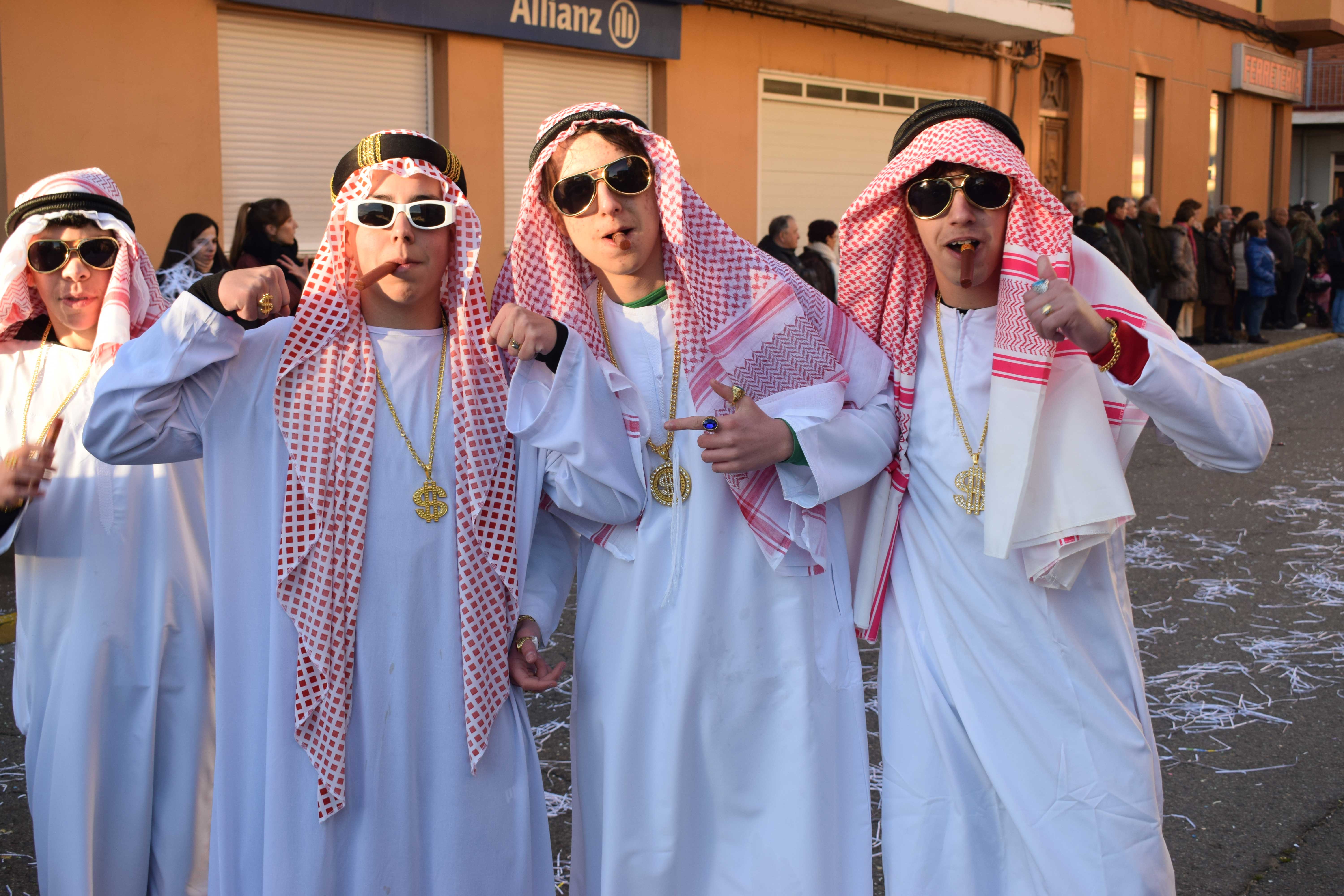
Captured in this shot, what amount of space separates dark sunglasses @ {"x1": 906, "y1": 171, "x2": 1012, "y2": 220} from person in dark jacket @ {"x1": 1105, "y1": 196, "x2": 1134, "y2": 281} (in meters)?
12.9

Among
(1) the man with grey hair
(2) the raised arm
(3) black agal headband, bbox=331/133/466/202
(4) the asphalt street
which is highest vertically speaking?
(1) the man with grey hair

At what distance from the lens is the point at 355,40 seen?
10.5 m

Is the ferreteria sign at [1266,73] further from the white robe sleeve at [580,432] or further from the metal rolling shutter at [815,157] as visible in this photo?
the white robe sleeve at [580,432]

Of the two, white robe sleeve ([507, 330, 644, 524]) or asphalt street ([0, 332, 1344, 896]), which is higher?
white robe sleeve ([507, 330, 644, 524])

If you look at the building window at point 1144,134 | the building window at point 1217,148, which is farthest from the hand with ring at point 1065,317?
the building window at point 1217,148

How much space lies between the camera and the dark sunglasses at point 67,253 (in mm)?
3252

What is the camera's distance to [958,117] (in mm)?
2936

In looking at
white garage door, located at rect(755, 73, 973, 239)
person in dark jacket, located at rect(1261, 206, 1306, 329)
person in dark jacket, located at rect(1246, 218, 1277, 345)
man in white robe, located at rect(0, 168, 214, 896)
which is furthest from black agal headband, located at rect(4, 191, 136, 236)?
person in dark jacket, located at rect(1261, 206, 1306, 329)

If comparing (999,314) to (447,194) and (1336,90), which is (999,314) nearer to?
(447,194)

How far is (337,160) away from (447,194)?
8495 millimetres

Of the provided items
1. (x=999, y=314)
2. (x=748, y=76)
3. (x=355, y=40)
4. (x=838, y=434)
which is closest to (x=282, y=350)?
(x=838, y=434)

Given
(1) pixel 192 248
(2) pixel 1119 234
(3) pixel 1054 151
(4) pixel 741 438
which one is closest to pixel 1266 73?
(3) pixel 1054 151

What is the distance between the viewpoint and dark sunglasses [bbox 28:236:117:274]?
3.25 metres

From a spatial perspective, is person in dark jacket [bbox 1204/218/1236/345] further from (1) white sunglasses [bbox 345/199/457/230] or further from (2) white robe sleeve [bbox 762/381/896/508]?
(1) white sunglasses [bbox 345/199/457/230]
